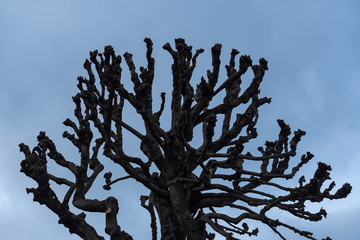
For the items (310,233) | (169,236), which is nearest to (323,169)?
(310,233)

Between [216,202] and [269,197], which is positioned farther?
[216,202]

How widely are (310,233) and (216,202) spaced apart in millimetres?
2223

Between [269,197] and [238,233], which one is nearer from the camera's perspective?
[269,197]

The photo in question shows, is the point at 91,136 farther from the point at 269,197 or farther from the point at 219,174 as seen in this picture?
the point at 269,197

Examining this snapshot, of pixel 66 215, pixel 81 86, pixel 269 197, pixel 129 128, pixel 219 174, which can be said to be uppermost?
pixel 81 86

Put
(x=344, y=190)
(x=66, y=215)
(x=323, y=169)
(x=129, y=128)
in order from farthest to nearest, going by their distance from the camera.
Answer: (x=129, y=128) < (x=66, y=215) < (x=344, y=190) < (x=323, y=169)

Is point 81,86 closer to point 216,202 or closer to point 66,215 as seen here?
point 66,215

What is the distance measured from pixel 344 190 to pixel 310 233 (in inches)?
43.7

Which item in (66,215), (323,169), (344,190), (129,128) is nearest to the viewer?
(323,169)

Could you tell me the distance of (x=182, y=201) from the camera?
866 cm

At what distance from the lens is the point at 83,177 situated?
890 cm

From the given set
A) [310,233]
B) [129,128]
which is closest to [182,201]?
[129,128]

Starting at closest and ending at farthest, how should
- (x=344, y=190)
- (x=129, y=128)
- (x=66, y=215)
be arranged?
(x=344, y=190) → (x=66, y=215) → (x=129, y=128)

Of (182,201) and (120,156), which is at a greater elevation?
(120,156)
